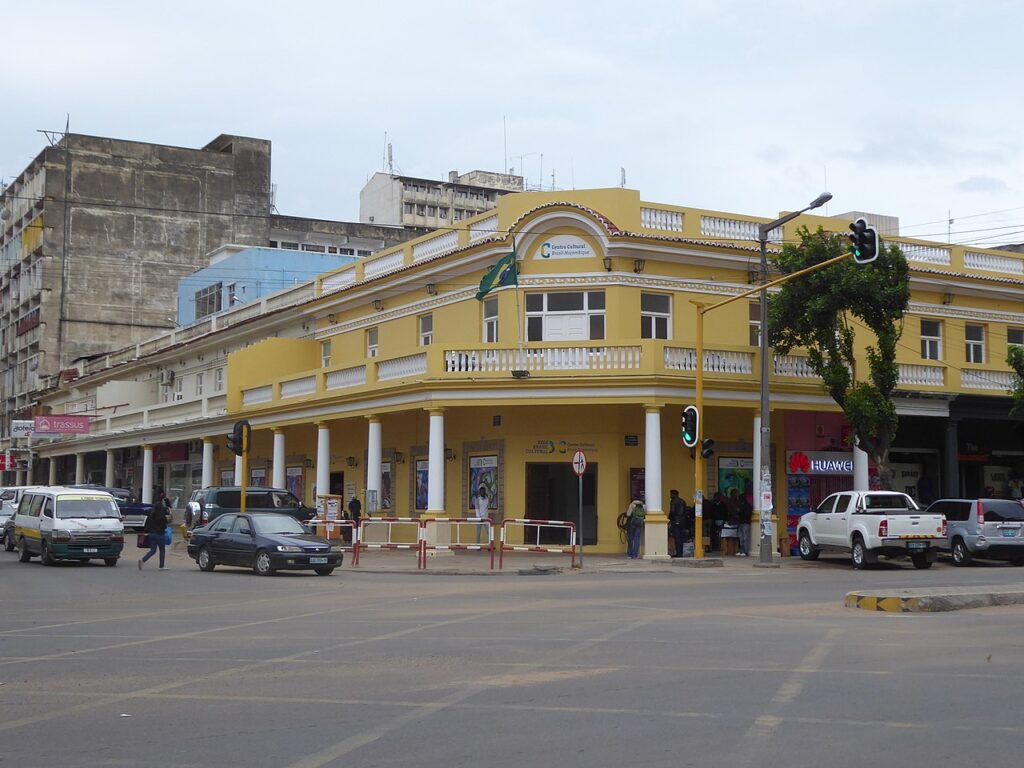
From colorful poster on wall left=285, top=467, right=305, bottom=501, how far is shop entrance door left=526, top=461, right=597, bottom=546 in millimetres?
12279

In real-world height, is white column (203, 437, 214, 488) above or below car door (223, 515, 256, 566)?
above

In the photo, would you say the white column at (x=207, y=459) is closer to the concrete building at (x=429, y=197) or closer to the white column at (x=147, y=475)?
the white column at (x=147, y=475)

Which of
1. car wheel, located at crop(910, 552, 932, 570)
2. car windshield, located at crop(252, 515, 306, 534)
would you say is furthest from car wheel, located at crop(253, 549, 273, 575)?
car wheel, located at crop(910, 552, 932, 570)

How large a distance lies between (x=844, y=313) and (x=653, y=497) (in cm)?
677

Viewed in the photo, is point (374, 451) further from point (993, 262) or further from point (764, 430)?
point (993, 262)

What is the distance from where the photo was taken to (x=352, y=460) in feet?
131

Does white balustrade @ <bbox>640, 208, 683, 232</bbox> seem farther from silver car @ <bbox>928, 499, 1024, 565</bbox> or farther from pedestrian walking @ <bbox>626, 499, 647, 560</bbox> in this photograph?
silver car @ <bbox>928, 499, 1024, 565</bbox>

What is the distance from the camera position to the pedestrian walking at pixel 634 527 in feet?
97.7

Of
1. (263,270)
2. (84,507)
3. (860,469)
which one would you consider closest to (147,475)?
(263,270)

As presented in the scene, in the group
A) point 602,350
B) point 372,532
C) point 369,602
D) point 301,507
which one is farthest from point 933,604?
point 301,507

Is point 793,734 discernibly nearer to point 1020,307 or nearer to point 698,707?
point 698,707

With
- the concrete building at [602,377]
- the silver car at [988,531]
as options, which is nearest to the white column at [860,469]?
the concrete building at [602,377]

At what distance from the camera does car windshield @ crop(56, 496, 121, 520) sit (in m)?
29.1

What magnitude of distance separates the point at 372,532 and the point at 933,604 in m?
Answer: 19.7
